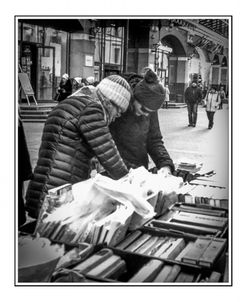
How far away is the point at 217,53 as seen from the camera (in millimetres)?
3584

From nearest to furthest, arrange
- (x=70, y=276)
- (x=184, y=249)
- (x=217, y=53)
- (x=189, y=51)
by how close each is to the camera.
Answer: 1. (x=70, y=276)
2. (x=184, y=249)
3. (x=217, y=53)
4. (x=189, y=51)

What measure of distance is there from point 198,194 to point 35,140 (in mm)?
1390

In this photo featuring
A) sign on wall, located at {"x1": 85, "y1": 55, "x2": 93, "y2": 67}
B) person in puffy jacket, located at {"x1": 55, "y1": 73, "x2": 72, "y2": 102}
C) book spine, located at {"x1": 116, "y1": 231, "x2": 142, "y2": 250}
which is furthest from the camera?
sign on wall, located at {"x1": 85, "y1": 55, "x2": 93, "y2": 67}

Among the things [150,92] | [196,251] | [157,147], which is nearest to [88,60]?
[150,92]

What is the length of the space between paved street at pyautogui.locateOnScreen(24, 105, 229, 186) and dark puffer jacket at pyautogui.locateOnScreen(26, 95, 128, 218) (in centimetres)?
12

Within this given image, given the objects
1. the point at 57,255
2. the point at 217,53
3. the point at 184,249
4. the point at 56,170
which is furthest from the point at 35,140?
the point at 217,53

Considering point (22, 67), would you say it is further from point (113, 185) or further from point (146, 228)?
point (146, 228)

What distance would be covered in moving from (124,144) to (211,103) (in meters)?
0.77

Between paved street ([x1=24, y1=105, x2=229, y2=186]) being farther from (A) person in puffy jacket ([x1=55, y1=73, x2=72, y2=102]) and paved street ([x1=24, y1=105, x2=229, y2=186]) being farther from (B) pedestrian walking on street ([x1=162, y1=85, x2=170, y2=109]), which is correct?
(A) person in puffy jacket ([x1=55, y1=73, x2=72, y2=102])

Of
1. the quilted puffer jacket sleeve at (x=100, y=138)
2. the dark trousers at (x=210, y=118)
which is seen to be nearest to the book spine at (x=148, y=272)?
the quilted puffer jacket sleeve at (x=100, y=138)

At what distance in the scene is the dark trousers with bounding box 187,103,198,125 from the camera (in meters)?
3.61

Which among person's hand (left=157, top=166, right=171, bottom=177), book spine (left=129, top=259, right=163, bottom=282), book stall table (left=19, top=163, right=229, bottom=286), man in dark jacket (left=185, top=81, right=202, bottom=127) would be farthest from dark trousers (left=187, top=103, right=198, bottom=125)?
book spine (left=129, top=259, right=163, bottom=282)

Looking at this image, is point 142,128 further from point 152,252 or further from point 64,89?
point 152,252

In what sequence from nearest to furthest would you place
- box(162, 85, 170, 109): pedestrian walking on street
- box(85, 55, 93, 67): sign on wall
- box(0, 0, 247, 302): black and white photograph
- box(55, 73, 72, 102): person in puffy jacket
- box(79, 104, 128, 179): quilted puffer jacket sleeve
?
box(0, 0, 247, 302): black and white photograph, box(79, 104, 128, 179): quilted puffer jacket sleeve, box(55, 73, 72, 102): person in puffy jacket, box(162, 85, 170, 109): pedestrian walking on street, box(85, 55, 93, 67): sign on wall
